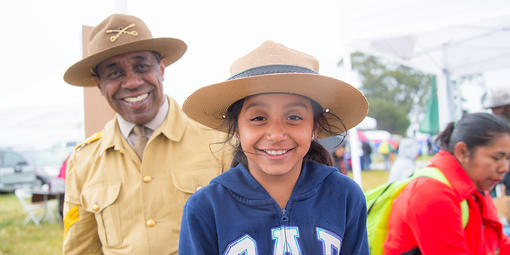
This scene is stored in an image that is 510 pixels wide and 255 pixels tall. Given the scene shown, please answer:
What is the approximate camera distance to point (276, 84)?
1.40 metres

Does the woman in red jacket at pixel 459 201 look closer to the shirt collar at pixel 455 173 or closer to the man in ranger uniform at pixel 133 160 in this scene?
the shirt collar at pixel 455 173

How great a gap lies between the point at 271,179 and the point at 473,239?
4.48ft

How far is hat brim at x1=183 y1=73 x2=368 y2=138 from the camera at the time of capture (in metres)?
1.39

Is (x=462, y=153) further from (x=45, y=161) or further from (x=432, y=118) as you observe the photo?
(x=45, y=161)

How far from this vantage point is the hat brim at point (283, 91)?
1392 mm

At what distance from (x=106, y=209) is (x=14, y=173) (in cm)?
1329

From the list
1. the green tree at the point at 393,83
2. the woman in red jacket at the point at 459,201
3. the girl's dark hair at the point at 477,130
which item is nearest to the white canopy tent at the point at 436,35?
the girl's dark hair at the point at 477,130

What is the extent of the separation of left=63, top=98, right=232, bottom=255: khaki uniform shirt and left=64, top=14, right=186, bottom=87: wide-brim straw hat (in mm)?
382

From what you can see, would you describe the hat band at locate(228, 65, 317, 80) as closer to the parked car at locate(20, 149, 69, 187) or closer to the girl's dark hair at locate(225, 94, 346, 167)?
the girl's dark hair at locate(225, 94, 346, 167)

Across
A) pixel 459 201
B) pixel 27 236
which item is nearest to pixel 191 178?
pixel 459 201

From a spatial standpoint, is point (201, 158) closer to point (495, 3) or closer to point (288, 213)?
point (288, 213)

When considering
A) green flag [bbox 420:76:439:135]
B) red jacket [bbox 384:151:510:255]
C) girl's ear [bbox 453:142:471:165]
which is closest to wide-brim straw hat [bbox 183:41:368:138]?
red jacket [bbox 384:151:510:255]

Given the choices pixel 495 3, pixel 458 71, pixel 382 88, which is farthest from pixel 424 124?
pixel 382 88

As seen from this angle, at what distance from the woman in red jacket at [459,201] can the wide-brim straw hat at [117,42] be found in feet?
5.50
